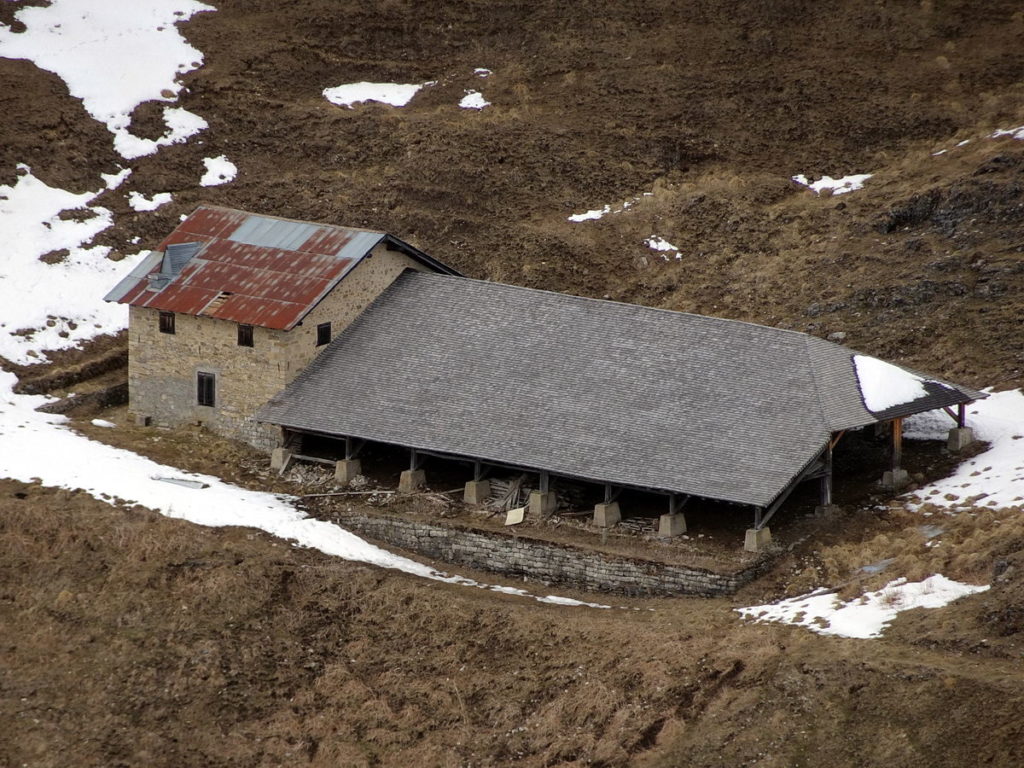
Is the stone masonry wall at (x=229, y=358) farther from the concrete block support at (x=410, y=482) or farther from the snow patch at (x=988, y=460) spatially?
the snow patch at (x=988, y=460)

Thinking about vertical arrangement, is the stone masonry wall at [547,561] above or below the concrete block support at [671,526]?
below

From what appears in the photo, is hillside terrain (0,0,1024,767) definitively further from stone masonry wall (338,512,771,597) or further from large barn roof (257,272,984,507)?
large barn roof (257,272,984,507)

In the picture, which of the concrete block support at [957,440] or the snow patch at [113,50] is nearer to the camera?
the concrete block support at [957,440]

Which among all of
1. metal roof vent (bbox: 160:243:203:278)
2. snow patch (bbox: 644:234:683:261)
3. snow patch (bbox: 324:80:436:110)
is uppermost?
snow patch (bbox: 324:80:436:110)

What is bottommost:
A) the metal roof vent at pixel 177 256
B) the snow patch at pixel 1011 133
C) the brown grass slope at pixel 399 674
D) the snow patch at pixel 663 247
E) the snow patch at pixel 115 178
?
the brown grass slope at pixel 399 674

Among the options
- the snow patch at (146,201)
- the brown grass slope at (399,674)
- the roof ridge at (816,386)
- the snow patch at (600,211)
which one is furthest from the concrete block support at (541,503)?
the snow patch at (146,201)

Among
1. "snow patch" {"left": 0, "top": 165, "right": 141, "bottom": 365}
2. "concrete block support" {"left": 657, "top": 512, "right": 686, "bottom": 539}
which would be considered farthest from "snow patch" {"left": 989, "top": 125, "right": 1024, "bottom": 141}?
"snow patch" {"left": 0, "top": 165, "right": 141, "bottom": 365}
